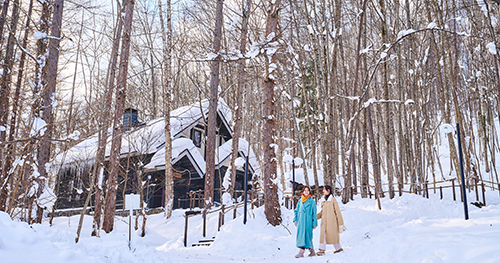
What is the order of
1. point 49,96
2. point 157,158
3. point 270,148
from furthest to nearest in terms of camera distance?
point 157,158 → point 270,148 → point 49,96

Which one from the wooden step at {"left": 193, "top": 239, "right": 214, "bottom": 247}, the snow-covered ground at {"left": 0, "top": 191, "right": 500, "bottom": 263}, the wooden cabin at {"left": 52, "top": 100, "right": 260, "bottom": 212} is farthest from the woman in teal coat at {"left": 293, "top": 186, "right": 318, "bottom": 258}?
the wooden cabin at {"left": 52, "top": 100, "right": 260, "bottom": 212}

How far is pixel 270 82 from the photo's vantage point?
10219 mm

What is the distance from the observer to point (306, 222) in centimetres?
724

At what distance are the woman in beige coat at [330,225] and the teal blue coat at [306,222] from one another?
9.0 inches

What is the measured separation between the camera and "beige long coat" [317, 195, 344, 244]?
23.5 feet

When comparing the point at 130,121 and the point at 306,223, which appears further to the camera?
the point at 130,121

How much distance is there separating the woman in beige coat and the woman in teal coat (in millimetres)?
211

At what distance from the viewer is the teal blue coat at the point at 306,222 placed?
7.13 meters

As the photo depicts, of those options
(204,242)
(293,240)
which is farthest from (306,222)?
(204,242)

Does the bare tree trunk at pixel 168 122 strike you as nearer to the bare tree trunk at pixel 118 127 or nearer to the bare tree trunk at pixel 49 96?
the bare tree trunk at pixel 118 127

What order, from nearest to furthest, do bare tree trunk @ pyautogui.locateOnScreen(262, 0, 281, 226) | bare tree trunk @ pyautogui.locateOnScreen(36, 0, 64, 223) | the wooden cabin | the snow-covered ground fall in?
1. the snow-covered ground
2. bare tree trunk @ pyautogui.locateOnScreen(36, 0, 64, 223)
3. bare tree trunk @ pyautogui.locateOnScreen(262, 0, 281, 226)
4. the wooden cabin

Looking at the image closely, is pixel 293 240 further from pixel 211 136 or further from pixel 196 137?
pixel 196 137

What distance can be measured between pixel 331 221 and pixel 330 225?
0.08 metres

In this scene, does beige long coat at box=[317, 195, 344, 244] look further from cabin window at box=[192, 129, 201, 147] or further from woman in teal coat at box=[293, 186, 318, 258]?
cabin window at box=[192, 129, 201, 147]
